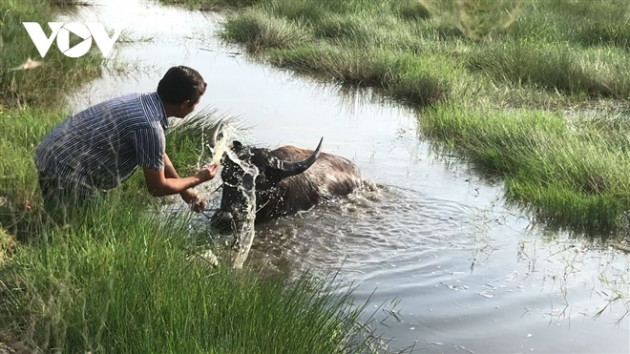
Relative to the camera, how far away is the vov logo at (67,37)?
401 inches

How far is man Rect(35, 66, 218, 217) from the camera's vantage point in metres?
4.93

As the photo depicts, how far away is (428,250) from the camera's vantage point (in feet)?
21.6

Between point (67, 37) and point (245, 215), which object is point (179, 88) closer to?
point (245, 215)

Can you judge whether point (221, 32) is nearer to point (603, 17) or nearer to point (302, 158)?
point (603, 17)

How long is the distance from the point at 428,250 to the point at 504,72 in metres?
6.84

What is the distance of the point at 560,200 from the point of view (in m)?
7.31

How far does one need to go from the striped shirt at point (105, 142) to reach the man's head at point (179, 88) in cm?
7

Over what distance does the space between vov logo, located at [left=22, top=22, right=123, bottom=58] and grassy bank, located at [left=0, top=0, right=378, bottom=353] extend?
5162 millimetres

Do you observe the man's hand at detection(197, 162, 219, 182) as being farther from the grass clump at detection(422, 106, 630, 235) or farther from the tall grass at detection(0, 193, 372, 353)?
the grass clump at detection(422, 106, 630, 235)

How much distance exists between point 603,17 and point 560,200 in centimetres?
1067

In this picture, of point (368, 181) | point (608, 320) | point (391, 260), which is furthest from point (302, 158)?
point (608, 320)

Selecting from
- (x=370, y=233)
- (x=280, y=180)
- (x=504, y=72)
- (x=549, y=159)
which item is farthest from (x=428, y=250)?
(x=504, y=72)

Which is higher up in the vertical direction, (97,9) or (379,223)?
(379,223)

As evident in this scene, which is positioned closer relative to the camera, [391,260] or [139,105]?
[139,105]
